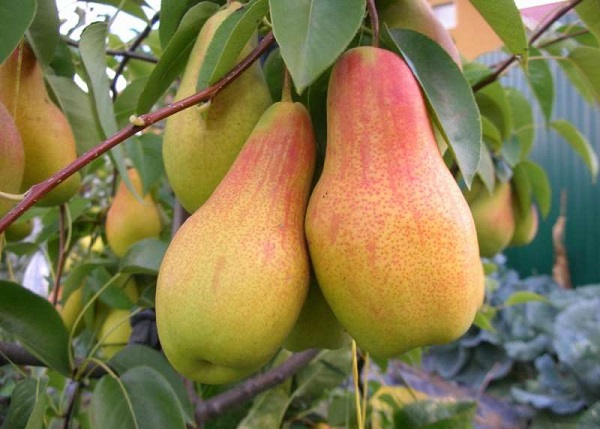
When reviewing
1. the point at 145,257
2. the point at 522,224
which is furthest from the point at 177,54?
the point at 522,224

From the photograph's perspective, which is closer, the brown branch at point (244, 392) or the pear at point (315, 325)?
the pear at point (315, 325)

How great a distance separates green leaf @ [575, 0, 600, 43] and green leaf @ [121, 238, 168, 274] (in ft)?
1.74

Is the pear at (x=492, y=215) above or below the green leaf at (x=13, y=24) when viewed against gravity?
below

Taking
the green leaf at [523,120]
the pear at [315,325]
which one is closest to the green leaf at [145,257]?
the pear at [315,325]

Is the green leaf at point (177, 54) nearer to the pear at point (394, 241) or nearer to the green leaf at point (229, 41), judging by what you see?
the green leaf at point (229, 41)

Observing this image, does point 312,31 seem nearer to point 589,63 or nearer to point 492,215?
point 589,63

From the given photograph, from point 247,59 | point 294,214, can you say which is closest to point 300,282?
point 294,214

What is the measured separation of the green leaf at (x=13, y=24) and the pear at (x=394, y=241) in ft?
0.72

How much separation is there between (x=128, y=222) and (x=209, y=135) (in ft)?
1.89

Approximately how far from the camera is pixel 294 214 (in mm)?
395

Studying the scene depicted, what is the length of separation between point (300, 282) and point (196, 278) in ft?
0.21

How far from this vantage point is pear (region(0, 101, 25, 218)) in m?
0.43

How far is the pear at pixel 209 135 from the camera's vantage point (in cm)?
44

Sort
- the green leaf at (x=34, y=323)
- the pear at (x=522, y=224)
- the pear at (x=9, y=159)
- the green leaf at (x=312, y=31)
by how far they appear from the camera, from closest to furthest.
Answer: the green leaf at (x=312, y=31) → the pear at (x=9, y=159) → the green leaf at (x=34, y=323) → the pear at (x=522, y=224)
